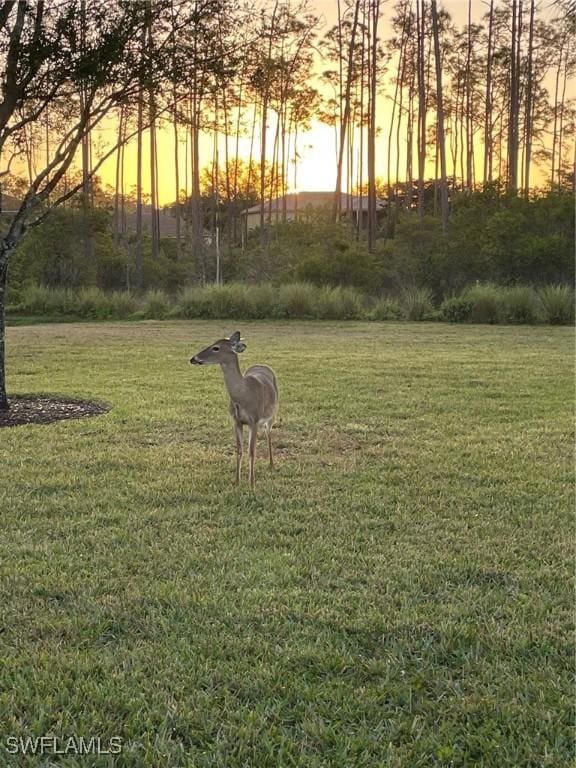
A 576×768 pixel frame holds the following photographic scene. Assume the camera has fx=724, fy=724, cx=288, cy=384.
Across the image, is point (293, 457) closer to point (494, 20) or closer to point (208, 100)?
point (208, 100)

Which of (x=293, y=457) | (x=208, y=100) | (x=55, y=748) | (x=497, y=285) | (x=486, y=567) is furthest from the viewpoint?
(x=497, y=285)

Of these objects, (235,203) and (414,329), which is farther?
(235,203)

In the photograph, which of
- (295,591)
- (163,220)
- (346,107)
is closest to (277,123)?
(346,107)

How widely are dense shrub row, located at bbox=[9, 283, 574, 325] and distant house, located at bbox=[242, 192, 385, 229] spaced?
15.0m

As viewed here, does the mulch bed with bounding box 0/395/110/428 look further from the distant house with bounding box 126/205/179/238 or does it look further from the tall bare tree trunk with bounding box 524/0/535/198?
the distant house with bounding box 126/205/179/238

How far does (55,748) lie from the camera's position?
2.24 m

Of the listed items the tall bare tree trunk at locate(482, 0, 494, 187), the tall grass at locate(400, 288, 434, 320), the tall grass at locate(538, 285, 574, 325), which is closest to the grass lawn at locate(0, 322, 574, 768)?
the tall grass at locate(538, 285, 574, 325)

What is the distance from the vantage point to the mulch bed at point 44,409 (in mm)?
6988

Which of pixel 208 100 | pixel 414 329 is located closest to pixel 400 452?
pixel 208 100

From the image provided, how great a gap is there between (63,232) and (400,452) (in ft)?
83.1

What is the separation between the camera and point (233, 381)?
16.2ft

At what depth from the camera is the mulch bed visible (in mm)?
6988

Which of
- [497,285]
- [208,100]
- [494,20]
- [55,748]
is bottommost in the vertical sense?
[55,748]

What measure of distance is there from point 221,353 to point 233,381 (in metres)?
0.24
